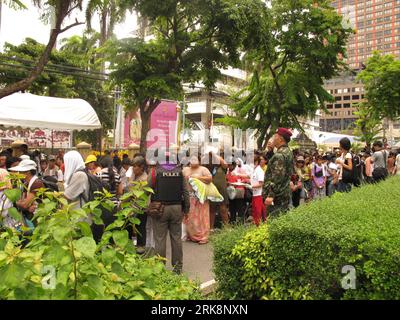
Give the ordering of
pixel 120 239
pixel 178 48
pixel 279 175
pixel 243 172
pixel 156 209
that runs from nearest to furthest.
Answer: pixel 120 239 → pixel 279 175 → pixel 156 209 → pixel 243 172 → pixel 178 48

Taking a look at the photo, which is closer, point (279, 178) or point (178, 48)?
point (279, 178)

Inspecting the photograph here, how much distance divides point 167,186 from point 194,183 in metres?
2.20

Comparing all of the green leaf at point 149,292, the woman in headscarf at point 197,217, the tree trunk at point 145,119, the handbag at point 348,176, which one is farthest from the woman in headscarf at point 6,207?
the handbag at point 348,176

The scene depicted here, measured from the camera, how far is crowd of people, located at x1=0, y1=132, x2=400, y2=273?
194 inches

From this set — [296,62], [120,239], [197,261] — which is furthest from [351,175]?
[120,239]

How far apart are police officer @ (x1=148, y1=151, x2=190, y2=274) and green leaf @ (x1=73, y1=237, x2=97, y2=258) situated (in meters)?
3.72

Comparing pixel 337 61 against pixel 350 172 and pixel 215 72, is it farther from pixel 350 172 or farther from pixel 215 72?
pixel 350 172

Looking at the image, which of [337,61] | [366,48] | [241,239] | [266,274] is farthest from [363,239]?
[366,48]

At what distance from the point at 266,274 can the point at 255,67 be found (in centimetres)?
1489

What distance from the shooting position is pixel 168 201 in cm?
563

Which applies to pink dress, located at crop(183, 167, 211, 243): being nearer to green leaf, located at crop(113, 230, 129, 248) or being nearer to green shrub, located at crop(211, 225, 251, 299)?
green shrub, located at crop(211, 225, 251, 299)

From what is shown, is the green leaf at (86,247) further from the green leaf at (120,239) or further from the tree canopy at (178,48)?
the tree canopy at (178,48)

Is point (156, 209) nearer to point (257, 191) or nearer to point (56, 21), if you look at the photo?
point (257, 191)

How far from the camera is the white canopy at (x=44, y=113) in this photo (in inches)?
456
